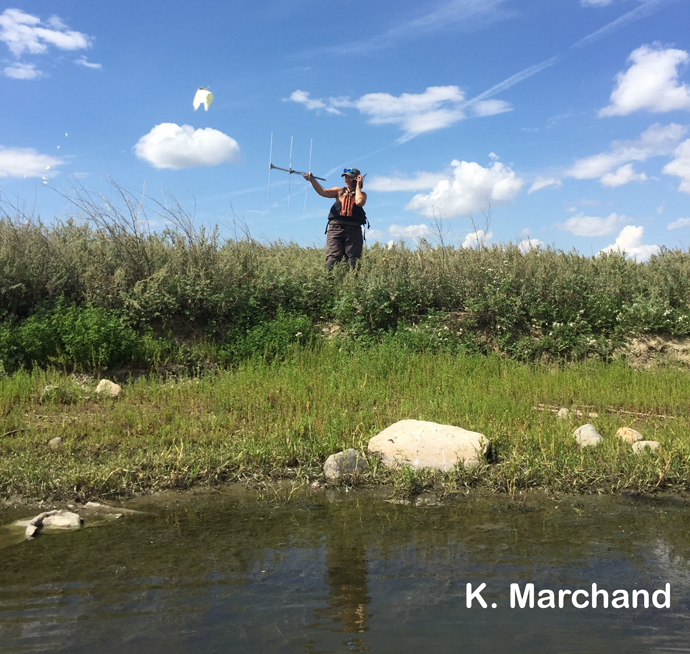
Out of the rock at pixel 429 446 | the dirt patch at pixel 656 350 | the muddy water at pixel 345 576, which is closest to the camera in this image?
the muddy water at pixel 345 576

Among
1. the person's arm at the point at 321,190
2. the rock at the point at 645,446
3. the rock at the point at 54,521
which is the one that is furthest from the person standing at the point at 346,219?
the rock at the point at 54,521

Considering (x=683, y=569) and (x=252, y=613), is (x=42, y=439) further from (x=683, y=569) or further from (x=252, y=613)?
(x=683, y=569)

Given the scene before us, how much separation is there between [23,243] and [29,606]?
8.49m

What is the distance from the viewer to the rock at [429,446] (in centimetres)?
582

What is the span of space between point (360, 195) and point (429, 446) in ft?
22.6

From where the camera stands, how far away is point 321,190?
39.6 ft

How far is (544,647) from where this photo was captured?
316 cm

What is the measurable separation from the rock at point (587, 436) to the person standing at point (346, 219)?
634cm

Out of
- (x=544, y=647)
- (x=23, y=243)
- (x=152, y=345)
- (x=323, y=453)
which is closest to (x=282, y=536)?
(x=323, y=453)

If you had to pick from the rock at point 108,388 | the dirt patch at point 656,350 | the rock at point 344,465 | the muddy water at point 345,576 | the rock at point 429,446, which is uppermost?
the dirt patch at point 656,350

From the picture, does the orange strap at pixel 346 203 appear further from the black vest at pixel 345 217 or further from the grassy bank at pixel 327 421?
the grassy bank at pixel 327 421

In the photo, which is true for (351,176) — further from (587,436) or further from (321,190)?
(587,436)

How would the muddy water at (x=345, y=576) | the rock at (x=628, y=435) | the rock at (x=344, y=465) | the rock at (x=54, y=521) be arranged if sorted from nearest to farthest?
the muddy water at (x=345, y=576), the rock at (x=54, y=521), the rock at (x=344, y=465), the rock at (x=628, y=435)

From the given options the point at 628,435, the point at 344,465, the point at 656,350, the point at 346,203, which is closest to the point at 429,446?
the point at 344,465
